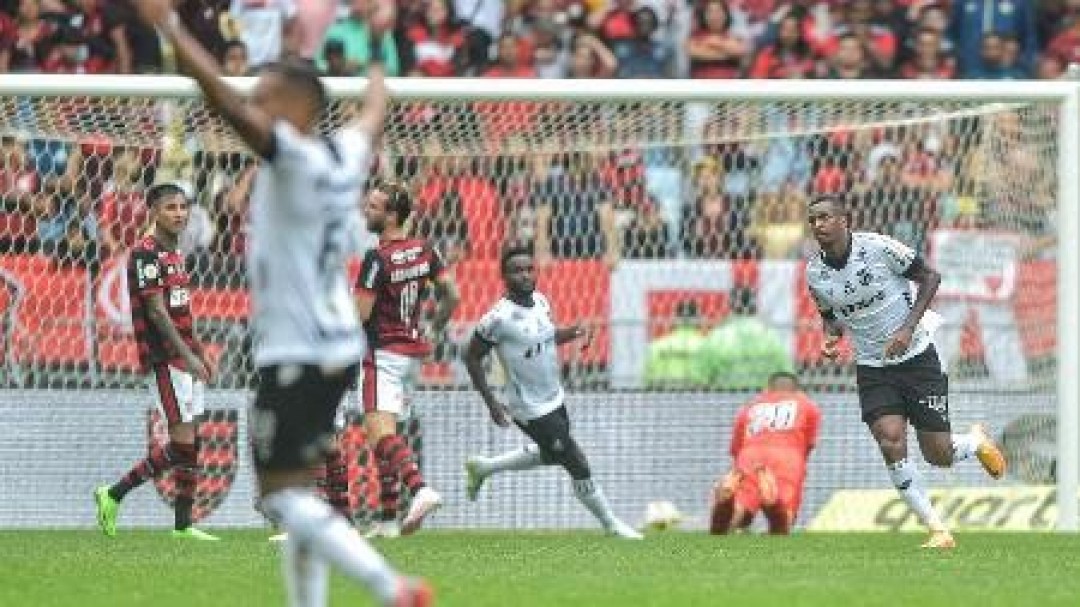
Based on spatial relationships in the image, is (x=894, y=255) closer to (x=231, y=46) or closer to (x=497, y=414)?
(x=497, y=414)

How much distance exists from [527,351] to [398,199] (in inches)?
71.0

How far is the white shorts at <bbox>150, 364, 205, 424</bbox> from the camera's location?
654 inches

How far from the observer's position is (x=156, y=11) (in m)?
8.49

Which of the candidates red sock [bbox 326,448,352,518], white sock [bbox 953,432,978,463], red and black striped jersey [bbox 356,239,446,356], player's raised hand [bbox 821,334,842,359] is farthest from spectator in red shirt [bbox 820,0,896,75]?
red sock [bbox 326,448,352,518]

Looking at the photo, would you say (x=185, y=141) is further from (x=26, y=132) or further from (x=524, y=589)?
(x=524, y=589)

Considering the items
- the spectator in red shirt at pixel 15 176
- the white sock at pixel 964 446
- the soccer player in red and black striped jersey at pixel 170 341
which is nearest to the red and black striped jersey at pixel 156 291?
the soccer player in red and black striped jersey at pixel 170 341

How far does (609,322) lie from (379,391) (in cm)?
336

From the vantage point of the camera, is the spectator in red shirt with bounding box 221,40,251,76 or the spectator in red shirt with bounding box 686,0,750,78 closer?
the spectator in red shirt with bounding box 221,40,251,76

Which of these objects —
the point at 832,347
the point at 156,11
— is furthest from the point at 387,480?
the point at 156,11

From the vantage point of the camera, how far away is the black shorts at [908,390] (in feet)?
52.6

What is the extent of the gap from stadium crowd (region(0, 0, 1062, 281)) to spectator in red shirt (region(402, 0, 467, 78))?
22 mm

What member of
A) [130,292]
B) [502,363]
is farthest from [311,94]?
[502,363]

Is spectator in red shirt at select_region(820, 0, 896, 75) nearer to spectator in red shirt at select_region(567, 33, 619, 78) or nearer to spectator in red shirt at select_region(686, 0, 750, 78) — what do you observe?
spectator in red shirt at select_region(686, 0, 750, 78)

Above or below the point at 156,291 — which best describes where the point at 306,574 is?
below
